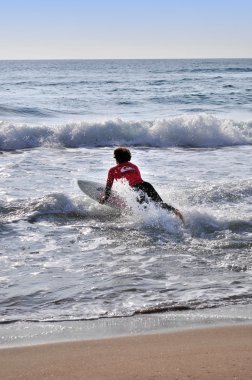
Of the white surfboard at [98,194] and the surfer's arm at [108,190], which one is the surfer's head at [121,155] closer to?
the surfer's arm at [108,190]

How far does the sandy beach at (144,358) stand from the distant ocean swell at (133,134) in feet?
50.1

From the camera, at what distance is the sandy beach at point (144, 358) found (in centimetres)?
329

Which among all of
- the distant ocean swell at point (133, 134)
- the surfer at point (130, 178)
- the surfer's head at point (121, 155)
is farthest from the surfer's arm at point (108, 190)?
the distant ocean swell at point (133, 134)

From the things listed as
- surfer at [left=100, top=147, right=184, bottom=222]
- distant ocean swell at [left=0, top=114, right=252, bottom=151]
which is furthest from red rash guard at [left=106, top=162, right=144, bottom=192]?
distant ocean swell at [left=0, top=114, right=252, bottom=151]

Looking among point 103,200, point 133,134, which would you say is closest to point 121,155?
point 103,200

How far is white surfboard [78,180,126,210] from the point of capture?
9188 millimetres

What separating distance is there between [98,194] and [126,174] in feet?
2.68

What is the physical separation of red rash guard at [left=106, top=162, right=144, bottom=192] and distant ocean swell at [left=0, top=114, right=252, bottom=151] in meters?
9.89

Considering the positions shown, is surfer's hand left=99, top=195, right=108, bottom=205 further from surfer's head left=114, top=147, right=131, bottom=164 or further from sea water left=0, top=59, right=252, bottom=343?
surfer's head left=114, top=147, right=131, bottom=164

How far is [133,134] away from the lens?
69.0ft

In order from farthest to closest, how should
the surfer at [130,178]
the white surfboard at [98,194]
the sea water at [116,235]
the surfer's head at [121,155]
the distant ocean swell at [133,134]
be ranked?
the distant ocean swell at [133,134]
the surfer's head at [121,155]
the white surfboard at [98,194]
the surfer at [130,178]
the sea water at [116,235]

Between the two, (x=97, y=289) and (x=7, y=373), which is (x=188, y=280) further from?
(x=7, y=373)

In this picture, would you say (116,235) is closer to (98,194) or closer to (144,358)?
(98,194)

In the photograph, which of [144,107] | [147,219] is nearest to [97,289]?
[147,219]
